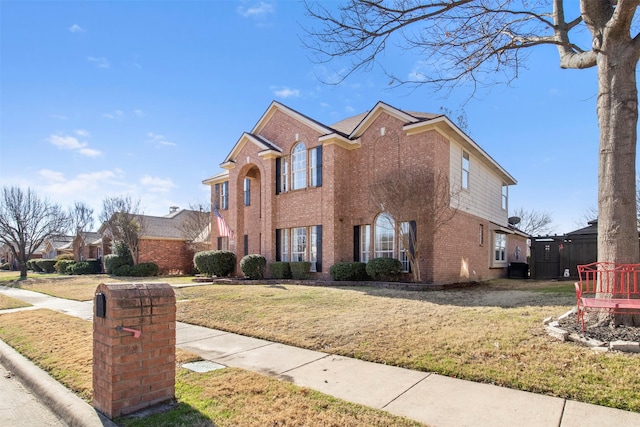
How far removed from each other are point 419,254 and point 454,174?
3.95 meters

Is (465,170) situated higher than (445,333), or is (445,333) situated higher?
(465,170)

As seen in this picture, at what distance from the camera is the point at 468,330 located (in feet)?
21.9

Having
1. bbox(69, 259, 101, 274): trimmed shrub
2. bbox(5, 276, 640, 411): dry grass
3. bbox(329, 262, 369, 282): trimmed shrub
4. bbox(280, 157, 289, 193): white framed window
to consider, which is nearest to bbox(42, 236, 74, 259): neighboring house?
bbox(69, 259, 101, 274): trimmed shrub

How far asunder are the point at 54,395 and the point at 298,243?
14428mm

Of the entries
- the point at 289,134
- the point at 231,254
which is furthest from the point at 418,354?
the point at 231,254

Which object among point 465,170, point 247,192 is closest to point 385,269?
point 465,170

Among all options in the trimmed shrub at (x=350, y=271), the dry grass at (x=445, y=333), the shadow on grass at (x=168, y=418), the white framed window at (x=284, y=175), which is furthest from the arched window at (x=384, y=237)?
the shadow on grass at (x=168, y=418)

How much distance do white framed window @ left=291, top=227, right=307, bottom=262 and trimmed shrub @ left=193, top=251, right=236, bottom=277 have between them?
420cm

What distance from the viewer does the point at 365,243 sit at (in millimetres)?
16906

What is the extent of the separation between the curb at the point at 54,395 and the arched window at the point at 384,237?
1239 centimetres

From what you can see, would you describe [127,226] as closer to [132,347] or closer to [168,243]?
[168,243]

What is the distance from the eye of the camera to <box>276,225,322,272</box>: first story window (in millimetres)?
17578

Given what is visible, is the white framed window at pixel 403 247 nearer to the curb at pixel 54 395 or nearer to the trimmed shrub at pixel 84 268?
the curb at pixel 54 395

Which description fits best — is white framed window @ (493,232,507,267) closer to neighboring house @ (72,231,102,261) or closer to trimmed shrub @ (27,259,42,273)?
neighboring house @ (72,231,102,261)
